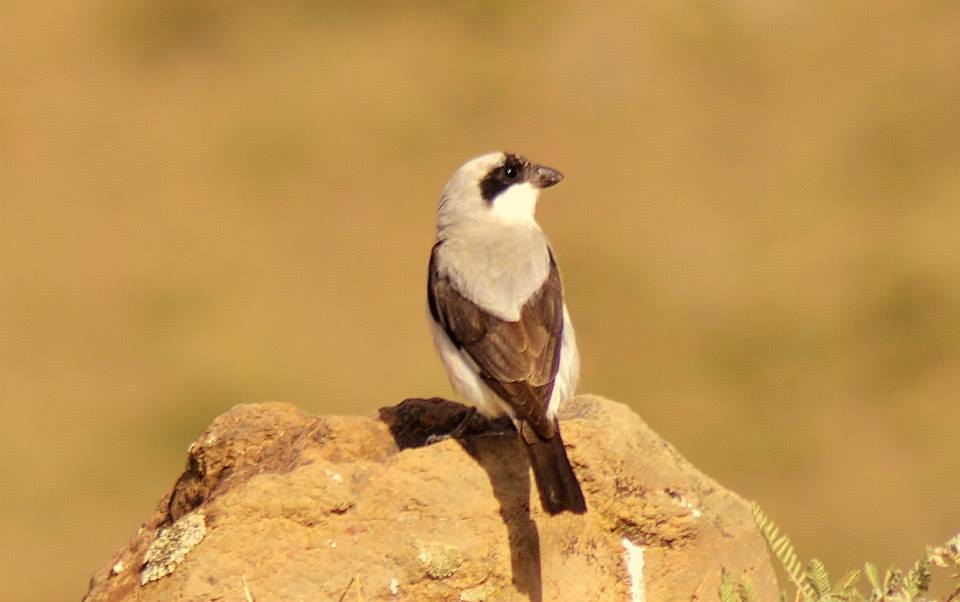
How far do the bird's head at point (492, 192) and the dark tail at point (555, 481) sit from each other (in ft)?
6.22

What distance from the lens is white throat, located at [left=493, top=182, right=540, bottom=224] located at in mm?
7922

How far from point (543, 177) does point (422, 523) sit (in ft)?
8.75

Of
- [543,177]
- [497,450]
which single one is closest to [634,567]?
[497,450]

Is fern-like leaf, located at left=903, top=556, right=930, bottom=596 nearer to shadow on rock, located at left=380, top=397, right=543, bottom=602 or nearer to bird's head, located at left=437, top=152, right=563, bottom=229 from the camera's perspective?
shadow on rock, located at left=380, top=397, right=543, bottom=602

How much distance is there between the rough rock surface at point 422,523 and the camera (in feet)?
19.2

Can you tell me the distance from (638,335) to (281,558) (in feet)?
34.7

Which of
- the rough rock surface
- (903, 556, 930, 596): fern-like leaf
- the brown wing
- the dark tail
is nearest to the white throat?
the brown wing

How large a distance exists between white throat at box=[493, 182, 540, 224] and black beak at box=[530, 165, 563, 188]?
0.17 feet

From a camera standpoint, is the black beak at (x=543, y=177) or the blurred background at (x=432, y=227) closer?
the black beak at (x=543, y=177)

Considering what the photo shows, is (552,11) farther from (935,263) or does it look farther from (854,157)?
(935,263)

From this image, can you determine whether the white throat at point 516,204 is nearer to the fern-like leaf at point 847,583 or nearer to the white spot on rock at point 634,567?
the white spot on rock at point 634,567

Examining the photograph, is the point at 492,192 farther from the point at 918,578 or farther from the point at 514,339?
the point at 918,578

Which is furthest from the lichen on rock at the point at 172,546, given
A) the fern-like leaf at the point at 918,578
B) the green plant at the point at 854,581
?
the fern-like leaf at the point at 918,578

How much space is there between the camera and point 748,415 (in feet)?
49.8
